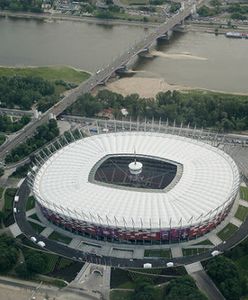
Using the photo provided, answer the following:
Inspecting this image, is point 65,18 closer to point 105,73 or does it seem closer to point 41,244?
point 105,73

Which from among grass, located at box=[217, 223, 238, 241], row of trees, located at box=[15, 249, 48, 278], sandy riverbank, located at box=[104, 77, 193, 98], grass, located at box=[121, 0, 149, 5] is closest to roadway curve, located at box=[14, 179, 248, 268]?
grass, located at box=[217, 223, 238, 241]

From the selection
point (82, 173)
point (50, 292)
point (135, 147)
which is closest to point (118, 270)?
point (50, 292)

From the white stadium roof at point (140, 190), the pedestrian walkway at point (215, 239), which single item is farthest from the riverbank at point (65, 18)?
the pedestrian walkway at point (215, 239)

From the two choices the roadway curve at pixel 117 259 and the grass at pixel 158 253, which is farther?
the grass at pixel 158 253

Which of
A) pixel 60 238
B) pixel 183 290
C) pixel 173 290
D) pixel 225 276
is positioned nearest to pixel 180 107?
pixel 60 238

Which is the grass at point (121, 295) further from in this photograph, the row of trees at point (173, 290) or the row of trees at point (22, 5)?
the row of trees at point (22, 5)

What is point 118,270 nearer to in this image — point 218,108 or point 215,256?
point 215,256

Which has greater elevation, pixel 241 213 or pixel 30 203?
pixel 241 213
